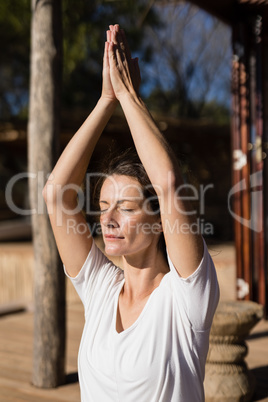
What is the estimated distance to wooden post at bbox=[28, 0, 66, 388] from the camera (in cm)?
339

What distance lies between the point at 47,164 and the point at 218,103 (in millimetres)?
20255

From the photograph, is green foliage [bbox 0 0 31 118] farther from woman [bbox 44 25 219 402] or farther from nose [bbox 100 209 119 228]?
nose [bbox 100 209 119 228]

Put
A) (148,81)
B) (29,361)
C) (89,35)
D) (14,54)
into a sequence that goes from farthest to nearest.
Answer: (148,81)
(14,54)
(89,35)
(29,361)

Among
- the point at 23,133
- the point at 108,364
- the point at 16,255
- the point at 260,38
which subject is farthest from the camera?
the point at 23,133

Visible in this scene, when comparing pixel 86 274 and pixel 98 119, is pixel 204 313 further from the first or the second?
pixel 98 119

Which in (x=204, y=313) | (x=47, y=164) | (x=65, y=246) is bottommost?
(x=204, y=313)

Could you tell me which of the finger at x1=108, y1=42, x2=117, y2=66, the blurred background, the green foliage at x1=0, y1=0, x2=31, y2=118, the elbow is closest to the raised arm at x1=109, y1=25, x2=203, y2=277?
the elbow

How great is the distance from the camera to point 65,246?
5.12ft

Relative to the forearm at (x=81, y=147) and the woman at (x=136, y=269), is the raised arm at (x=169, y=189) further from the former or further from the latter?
the forearm at (x=81, y=147)

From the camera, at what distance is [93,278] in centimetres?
158

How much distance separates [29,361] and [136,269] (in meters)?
2.86

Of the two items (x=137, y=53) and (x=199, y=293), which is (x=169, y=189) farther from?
(x=137, y=53)

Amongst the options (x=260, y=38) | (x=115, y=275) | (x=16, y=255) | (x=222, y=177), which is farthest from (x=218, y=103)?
(x=115, y=275)

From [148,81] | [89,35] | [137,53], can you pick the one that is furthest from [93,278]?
[148,81]
